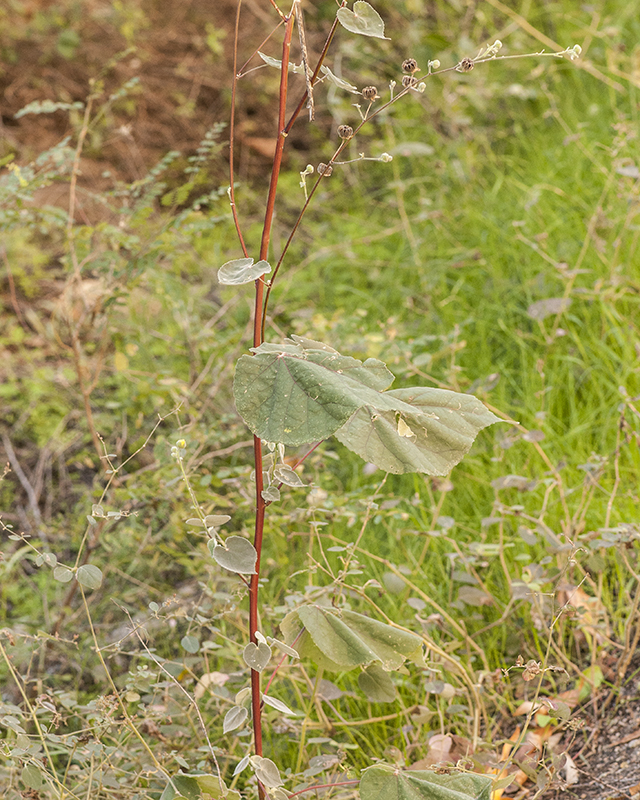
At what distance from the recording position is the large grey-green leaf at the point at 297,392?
2.77ft

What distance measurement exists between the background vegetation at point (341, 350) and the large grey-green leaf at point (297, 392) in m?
0.46

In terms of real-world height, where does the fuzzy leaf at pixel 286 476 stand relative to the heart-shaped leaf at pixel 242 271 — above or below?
below

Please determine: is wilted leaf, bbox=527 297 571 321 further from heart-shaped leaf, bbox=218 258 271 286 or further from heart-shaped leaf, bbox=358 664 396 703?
heart-shaped leaf, bbox=218 258 271 286

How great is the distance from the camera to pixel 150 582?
2.20 meters

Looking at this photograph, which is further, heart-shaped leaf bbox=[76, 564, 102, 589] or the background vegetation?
the background vegetation

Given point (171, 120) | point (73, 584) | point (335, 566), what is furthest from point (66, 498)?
point (171, 120)

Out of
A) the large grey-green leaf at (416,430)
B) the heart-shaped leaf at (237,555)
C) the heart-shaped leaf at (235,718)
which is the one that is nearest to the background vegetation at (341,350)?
the heart-shaped leaf at (235,718)

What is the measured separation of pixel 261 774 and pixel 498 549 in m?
0.74

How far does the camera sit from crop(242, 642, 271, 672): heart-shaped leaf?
100 cm

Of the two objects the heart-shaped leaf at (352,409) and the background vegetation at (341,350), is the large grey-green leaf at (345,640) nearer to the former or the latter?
the background vegetation at (341,350)

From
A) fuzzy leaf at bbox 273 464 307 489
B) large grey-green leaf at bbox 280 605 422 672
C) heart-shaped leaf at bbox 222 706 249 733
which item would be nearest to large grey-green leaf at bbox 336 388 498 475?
fuzzy leaf at bbox 273 464 307 489

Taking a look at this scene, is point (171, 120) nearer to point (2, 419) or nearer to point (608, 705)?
point (2, 419)

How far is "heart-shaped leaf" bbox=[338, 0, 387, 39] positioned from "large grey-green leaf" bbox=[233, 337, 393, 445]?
404 mm

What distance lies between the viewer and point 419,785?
1000 millimetres
